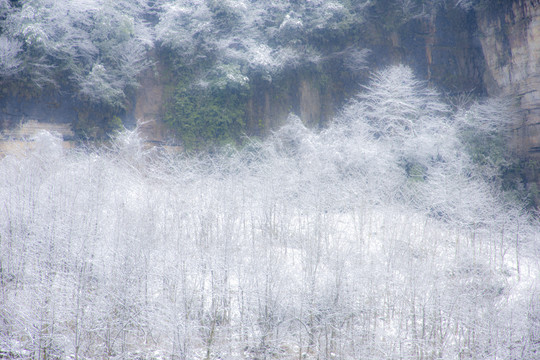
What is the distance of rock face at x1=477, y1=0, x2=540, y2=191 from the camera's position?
15117mm

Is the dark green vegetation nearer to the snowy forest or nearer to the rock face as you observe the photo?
the snowy forest

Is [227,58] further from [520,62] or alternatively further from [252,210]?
[520,62]

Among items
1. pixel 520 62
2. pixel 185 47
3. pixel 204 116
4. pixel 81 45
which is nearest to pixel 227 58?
pixel 185 47

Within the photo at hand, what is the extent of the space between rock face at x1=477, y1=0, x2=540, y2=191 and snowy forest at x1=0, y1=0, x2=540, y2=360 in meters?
0.64

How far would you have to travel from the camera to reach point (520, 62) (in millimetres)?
15656

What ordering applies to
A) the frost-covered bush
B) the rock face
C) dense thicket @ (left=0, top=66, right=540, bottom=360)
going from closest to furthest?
1. dense thicket @ (left=0, top=66, right=540, bottom=360)
2. the frost-covered bush
3. the rock face

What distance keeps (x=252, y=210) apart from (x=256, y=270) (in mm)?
3019

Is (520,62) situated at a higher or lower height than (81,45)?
lower

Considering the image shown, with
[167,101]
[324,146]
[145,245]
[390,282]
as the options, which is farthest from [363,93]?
[145,245]

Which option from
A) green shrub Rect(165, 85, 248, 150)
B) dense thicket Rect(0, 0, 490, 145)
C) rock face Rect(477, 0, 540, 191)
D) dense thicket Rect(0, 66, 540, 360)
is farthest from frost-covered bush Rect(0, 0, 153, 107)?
rock face Rect(477, 0, 540, 191)

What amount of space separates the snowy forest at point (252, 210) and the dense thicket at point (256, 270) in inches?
1.9

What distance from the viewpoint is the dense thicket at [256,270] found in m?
7.44

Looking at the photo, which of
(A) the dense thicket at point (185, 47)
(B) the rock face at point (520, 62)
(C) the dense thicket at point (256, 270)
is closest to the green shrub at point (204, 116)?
(A) the dense thicket at point (185, 47)

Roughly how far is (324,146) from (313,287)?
25.8ft
